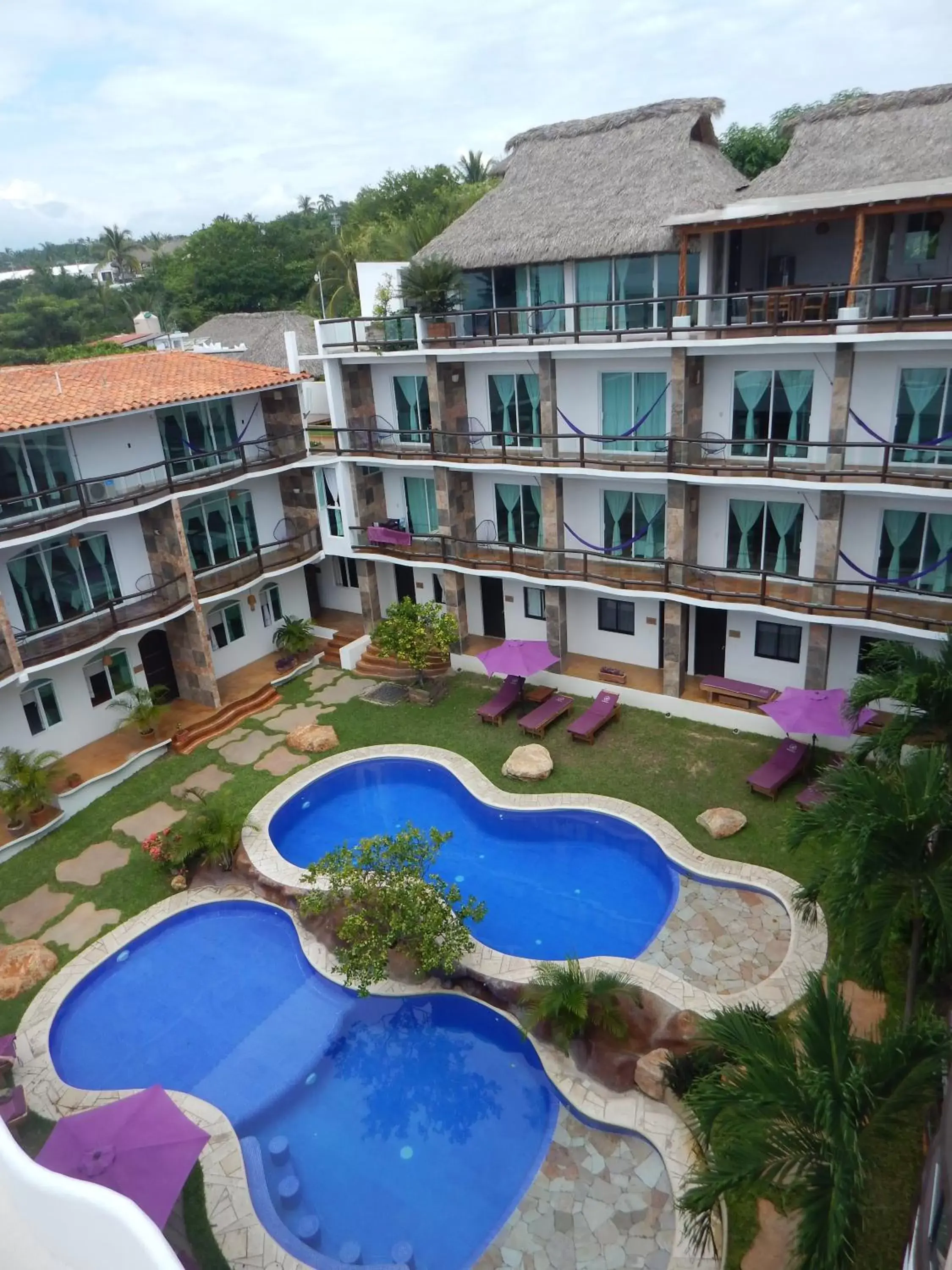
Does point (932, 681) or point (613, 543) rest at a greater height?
point (932, 681)

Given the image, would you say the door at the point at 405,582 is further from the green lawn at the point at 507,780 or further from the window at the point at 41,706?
the window at the point at 41,706

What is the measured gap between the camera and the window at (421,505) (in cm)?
2773

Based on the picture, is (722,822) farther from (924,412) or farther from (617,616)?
(924,412)

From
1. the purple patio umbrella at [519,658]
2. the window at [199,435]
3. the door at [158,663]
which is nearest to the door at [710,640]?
the purple patio umbrella at [519,658]

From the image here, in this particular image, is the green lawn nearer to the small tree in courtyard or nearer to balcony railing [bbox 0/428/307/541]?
→ the small tree in courtyard

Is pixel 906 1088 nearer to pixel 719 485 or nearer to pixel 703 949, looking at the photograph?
pixel 703 949

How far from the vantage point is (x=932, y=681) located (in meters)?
12.5

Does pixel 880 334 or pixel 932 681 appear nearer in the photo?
pixel 932 681

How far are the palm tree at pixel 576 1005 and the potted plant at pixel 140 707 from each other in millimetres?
14200

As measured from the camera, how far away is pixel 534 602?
88.1 ft

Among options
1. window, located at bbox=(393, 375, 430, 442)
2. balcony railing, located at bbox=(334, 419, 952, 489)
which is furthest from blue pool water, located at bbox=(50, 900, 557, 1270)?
window, located at bbox=(393, 375, 430, 442)

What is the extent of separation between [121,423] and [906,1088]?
927 inches

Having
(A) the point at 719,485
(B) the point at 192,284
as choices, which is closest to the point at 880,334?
(A) the point at 719,485

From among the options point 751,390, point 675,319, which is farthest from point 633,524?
point 675,319
